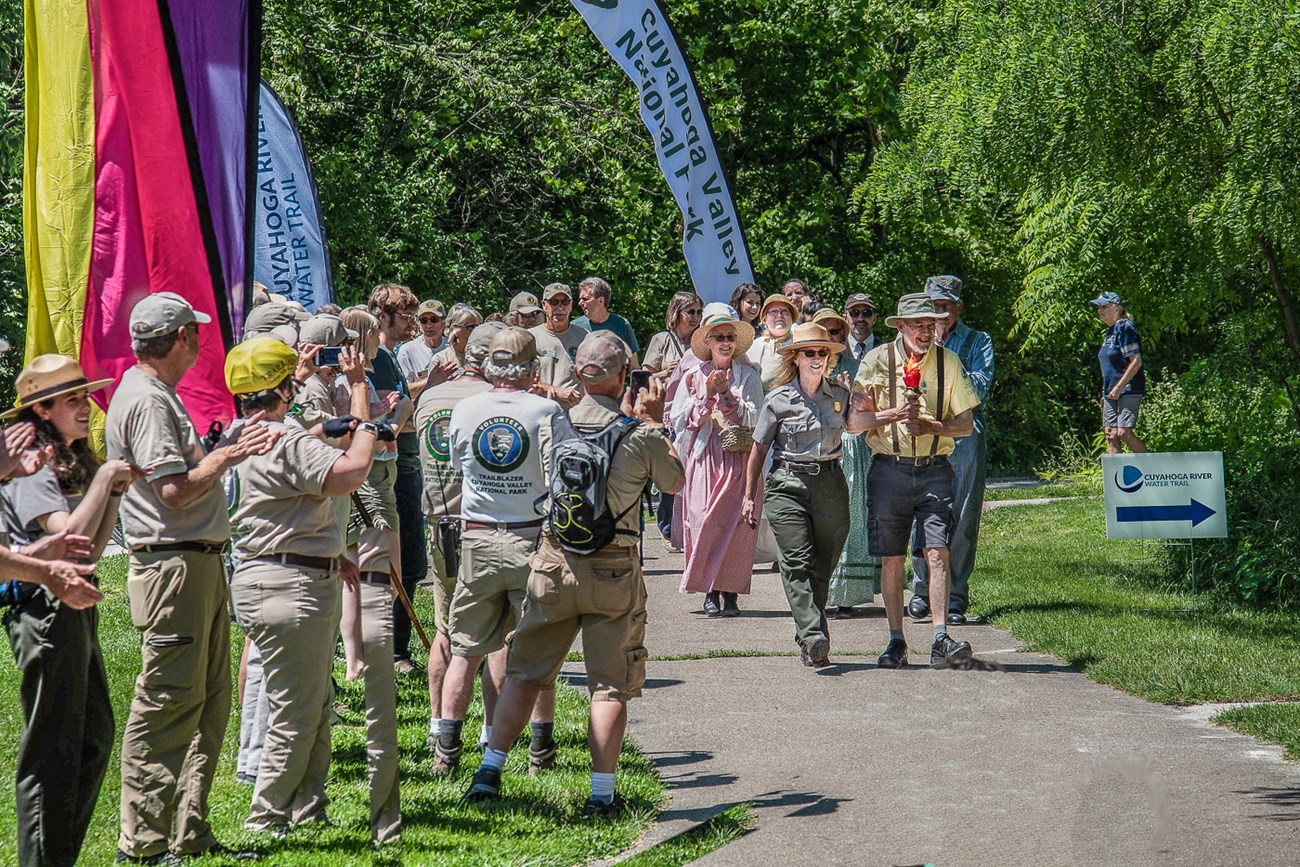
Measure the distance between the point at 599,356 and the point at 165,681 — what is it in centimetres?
204

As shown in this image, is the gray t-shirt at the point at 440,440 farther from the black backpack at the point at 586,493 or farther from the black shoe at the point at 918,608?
the black shoe at the point at 918,608

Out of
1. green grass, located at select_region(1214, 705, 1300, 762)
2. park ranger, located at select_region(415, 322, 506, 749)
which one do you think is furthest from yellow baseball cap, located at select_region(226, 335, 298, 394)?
green grass, located at select_region(1214, 705, 1300, 762)

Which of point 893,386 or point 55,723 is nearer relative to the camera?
point 55,723

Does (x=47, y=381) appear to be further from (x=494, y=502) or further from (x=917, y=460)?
(x=917, y=460)

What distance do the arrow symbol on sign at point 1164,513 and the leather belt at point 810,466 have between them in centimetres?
256

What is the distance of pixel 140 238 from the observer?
657cm

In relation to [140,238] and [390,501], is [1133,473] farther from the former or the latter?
[140,238]

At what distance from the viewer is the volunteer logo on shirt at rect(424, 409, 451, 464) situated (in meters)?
7.22

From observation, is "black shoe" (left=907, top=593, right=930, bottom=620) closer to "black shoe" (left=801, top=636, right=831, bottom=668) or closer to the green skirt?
the green skirt

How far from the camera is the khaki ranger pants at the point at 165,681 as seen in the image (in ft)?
17.4

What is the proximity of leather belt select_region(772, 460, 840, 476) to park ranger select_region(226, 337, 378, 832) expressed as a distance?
402cm

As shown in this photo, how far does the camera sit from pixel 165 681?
5.33 meters

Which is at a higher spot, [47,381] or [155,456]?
[47,381]

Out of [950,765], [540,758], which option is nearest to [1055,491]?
[950,765]
